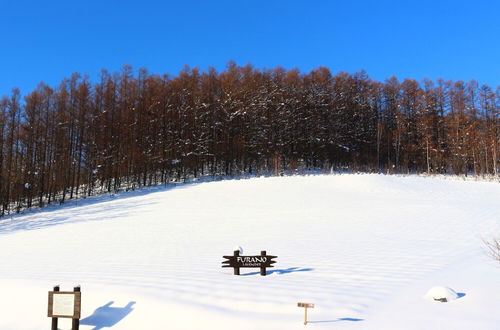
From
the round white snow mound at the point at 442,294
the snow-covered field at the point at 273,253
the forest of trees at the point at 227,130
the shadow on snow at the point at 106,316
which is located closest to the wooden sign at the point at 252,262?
the snow-covered field at the point at 273,253

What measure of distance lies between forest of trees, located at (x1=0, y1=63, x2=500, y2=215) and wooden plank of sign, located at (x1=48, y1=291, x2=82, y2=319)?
1025 inches

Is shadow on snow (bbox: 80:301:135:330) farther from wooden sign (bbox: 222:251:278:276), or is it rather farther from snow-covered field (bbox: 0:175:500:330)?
wooden sign (bbox: 222:251:278:276)

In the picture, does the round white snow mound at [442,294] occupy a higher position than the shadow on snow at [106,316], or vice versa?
the round white snow mound at [442,294]

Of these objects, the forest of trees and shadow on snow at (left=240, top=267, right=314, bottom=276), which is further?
the forest of trees

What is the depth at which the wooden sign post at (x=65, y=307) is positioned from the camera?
6121mm

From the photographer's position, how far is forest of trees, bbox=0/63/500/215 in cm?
3078

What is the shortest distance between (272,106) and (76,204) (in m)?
23.4

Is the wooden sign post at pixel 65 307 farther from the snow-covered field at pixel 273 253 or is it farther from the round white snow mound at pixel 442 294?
the round white snow mound at pixel 442 294

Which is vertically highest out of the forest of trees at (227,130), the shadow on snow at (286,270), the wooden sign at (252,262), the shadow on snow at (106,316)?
the forest of trees at (227,130)

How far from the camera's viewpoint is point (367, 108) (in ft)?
157

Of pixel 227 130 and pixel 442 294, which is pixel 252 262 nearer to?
pixel 442 294

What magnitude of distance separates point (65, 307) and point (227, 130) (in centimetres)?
3149

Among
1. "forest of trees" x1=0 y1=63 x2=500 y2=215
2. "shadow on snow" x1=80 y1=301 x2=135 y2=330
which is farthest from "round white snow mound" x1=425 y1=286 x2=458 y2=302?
"forest of trees" x1=0 y1=63 x2=500 y2=215

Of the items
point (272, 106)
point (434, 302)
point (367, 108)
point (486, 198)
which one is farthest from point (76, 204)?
point (367, 108)
